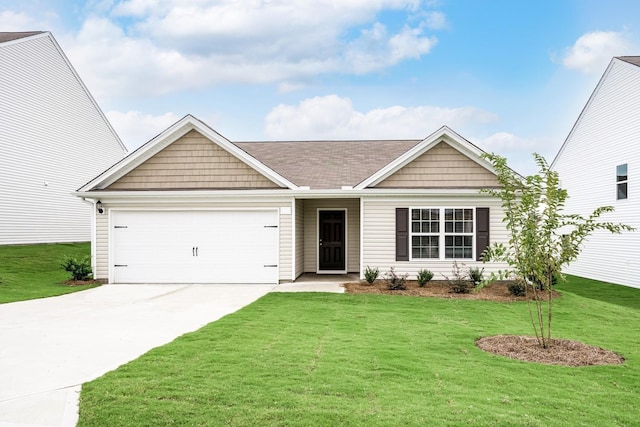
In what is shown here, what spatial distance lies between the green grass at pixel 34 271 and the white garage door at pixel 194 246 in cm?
175

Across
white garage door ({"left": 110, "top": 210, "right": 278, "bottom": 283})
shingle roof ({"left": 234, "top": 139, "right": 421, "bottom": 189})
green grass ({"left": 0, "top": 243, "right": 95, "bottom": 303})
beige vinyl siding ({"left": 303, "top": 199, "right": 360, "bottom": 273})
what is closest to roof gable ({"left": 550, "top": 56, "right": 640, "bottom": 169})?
shingle roof ({"left": 234, "top": 139, "right": 421, "bottom": 189})

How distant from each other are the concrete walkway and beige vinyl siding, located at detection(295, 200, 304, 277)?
1.17 m

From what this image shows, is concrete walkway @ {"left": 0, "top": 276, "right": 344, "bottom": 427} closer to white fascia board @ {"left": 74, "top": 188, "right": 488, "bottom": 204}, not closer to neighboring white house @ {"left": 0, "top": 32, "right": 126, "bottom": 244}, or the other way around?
white fascia board @ {"left": 74, "top": 188, "right": 488, "bottom": 204}

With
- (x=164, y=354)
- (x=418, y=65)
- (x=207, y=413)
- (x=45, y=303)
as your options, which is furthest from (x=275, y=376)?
(x=418, y=65)

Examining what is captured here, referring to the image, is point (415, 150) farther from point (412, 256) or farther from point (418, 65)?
point (418, 65)

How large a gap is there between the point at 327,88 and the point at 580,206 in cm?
1195

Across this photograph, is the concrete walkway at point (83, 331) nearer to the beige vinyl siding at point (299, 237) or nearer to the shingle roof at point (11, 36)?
the beige vinyl siding at point (299, 237)

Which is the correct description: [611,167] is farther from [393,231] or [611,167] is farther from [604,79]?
[393,231]

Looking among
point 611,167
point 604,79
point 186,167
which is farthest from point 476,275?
point 604,79

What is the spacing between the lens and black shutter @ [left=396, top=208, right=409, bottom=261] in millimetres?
15047

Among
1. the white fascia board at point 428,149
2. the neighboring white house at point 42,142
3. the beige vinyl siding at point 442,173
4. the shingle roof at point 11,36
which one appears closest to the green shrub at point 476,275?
the beige vinyl siding at point 442,173

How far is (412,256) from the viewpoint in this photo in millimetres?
15125

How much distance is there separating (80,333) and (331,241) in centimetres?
1038

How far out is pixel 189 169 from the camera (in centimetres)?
1578
